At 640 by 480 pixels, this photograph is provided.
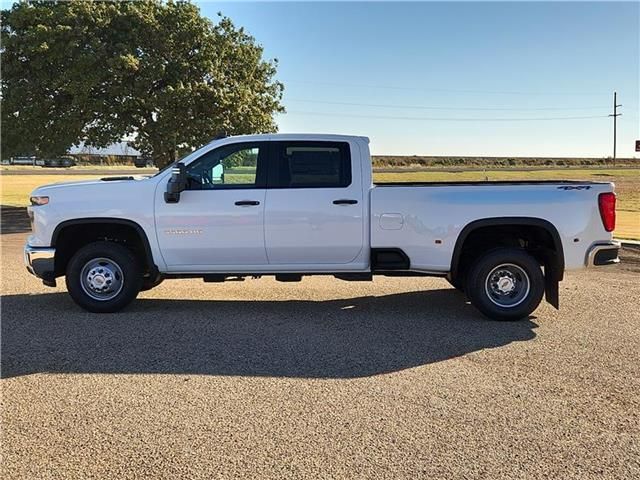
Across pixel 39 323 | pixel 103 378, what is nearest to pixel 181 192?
pixel 39 323

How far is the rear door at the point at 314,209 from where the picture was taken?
21.5 ft

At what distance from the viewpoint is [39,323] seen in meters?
6.33

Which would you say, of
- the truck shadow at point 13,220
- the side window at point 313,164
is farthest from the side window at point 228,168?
the truck shadow at point 13,220

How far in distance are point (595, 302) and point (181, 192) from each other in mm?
5251

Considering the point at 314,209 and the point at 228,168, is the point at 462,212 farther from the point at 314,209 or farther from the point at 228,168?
the point at 228,168

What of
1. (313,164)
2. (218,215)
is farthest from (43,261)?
(313,164)

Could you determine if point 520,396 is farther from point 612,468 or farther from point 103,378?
point 103,378

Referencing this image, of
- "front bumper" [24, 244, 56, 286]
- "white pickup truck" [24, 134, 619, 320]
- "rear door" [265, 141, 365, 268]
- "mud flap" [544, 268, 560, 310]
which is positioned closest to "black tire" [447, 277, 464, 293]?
"white pickup truck" [24, 134, 619, 320]

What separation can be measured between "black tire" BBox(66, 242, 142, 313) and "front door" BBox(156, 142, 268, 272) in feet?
1.57

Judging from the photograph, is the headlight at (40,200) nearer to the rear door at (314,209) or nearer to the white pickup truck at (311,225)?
the white pickup truck at (311,225)

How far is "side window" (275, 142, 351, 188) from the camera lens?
6648mm

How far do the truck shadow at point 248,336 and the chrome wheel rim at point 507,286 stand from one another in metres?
0.26

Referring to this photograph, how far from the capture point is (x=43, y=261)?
6711mm

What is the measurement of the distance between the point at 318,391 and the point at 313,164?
9.99ft
